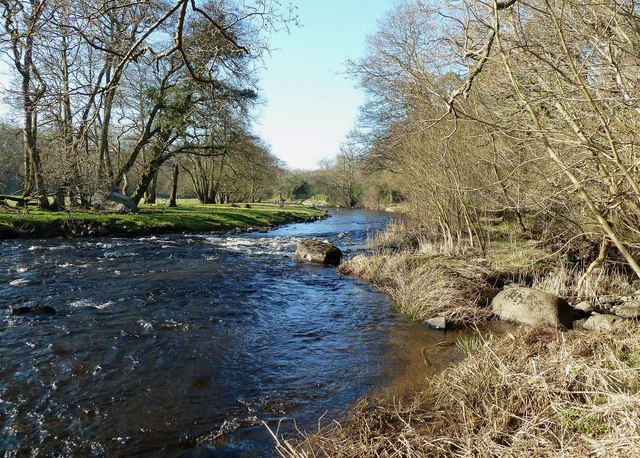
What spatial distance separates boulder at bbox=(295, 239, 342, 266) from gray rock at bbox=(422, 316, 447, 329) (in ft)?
21.2

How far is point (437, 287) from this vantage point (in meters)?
8.51

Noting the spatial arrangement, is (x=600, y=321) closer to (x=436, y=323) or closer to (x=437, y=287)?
(x=436, y=323)

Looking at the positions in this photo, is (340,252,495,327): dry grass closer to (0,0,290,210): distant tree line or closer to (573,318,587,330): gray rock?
(573,318,587,330): gray rock

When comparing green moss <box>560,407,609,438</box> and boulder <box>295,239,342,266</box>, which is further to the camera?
boulder <box>295,239,342,266</box>

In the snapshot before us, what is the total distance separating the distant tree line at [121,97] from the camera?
3854mm

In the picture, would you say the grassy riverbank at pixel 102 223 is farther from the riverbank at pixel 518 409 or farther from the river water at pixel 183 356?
the riverbank at pixel 518 409

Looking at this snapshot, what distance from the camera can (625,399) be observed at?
9.48 feet

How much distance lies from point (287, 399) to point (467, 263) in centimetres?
703

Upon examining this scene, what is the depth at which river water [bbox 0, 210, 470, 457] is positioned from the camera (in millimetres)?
4188

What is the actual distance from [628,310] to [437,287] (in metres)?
3.26

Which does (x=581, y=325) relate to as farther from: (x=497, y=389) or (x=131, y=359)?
(x=131, y=359)

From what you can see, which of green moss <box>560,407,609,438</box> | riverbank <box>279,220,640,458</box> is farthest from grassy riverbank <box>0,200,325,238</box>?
green moss <box>560,407,609,438</box>

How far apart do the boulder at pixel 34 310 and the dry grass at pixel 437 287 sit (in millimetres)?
→ 6533

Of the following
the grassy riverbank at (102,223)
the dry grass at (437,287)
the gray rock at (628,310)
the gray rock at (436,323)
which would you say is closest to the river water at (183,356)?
the gray rock at (436,323)
